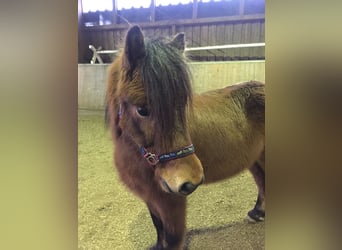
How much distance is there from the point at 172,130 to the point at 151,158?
91 millimetres

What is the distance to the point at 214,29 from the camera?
848mm

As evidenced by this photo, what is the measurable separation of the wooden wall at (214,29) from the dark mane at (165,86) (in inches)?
2.1

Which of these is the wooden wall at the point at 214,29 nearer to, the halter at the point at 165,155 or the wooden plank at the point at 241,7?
the wooden plank at the point at 241,7

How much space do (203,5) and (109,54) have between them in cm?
28

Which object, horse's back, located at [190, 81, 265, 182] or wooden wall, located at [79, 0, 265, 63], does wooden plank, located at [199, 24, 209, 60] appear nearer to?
wooden wall, located at [79, 0, 265, 63]

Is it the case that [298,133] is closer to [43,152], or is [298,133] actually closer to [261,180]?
[261,180]

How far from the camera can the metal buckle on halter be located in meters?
0.81

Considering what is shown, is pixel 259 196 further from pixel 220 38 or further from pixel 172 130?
pixel 220 38

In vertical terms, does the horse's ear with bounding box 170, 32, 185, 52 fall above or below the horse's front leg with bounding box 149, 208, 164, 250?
above

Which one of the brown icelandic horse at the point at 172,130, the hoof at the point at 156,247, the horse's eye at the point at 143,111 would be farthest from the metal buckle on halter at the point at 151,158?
the hoof at the point at 156,247

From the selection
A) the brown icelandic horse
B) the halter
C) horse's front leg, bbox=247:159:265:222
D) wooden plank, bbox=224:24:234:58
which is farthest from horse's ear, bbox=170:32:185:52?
horse's front leg, bbox=247:159:265:222

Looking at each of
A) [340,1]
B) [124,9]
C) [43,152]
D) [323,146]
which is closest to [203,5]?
[124,9]

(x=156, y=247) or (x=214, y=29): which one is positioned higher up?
(x=214, y=29)

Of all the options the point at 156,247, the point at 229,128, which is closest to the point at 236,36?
the point at 229,128
